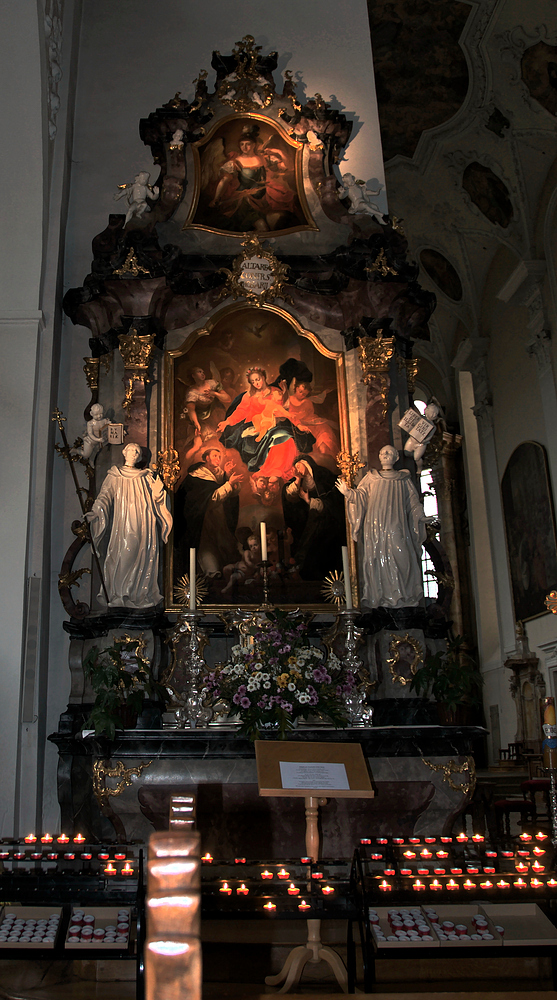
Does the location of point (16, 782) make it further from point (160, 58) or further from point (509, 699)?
point (509, 699)

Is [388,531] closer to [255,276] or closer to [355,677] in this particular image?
[355,677]

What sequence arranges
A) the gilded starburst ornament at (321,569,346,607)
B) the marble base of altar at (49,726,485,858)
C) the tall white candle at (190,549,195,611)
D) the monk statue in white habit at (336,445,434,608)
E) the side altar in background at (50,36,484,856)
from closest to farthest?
1. the marble base of altar at (49,726,485,858)
2. the side altar in background at (50,36,484,856)
3. the tall white candle at (190,549,195,611)
4. the monk statue in white habit at (336,445,434,608)
5. the gilded starburst ornament at (321,569,346,607)

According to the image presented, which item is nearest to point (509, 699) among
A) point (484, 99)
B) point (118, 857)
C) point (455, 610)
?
point (455, 610)

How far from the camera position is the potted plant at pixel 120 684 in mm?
6094

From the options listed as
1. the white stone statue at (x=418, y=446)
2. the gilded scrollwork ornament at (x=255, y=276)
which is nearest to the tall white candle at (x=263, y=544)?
the white stone statue at (x=418, y=446)

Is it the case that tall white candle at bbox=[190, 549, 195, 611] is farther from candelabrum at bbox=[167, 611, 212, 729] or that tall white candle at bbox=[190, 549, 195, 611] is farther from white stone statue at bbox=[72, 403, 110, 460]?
white stone statue at bbox=[72, 403, 110, 460]

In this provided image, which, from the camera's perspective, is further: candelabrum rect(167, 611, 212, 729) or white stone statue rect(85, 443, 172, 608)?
white stone statue rect(85, 443, 172, 608)

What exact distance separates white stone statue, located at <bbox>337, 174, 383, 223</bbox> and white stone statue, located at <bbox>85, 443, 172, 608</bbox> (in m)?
3.26

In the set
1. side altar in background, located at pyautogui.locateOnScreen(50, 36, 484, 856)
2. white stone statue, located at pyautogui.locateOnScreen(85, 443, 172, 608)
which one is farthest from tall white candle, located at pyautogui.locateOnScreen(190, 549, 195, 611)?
white stone statue, located at pyautogui.locateOnScreen(85, 443, 172, 608)

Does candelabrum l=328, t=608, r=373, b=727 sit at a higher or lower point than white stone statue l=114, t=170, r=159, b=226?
lower

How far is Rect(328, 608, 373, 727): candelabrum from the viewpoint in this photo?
675cm

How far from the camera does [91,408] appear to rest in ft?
24.6

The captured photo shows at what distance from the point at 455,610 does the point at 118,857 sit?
56.2ft

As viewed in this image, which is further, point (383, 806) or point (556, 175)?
point (556, 175)
